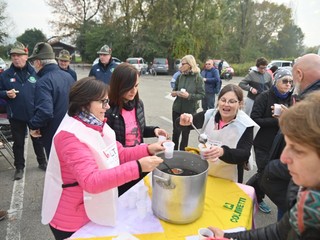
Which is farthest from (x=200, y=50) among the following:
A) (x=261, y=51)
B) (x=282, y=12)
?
(x=282, y=12)

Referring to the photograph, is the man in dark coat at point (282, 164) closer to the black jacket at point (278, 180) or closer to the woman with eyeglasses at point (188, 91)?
the black jacket at point (278, 180)

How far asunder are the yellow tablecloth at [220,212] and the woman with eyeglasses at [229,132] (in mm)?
120

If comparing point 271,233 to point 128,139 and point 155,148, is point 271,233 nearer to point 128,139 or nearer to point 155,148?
point 155,148

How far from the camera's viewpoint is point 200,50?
91.6ft

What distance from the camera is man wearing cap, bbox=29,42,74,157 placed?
10.2 feet

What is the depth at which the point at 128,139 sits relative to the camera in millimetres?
2326

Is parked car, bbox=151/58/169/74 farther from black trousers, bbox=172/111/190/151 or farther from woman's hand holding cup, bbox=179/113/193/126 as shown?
woman's hand holding cup, bbox=179/113/193/126

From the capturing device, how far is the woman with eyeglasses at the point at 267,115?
10.7ft

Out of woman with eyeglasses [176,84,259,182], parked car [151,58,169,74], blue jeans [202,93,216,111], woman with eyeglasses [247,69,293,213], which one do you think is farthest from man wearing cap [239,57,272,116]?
parked car [151,58,169,74]

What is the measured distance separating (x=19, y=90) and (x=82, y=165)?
3.07 m

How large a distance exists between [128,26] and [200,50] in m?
8.19

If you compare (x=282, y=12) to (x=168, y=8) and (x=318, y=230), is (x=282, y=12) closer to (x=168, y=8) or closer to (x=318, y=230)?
(x=168, y=8)

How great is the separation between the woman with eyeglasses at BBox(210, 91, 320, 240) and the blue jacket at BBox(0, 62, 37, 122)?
3739 millimetres

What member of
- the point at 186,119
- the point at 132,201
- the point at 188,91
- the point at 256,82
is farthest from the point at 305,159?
the point at 256,82
